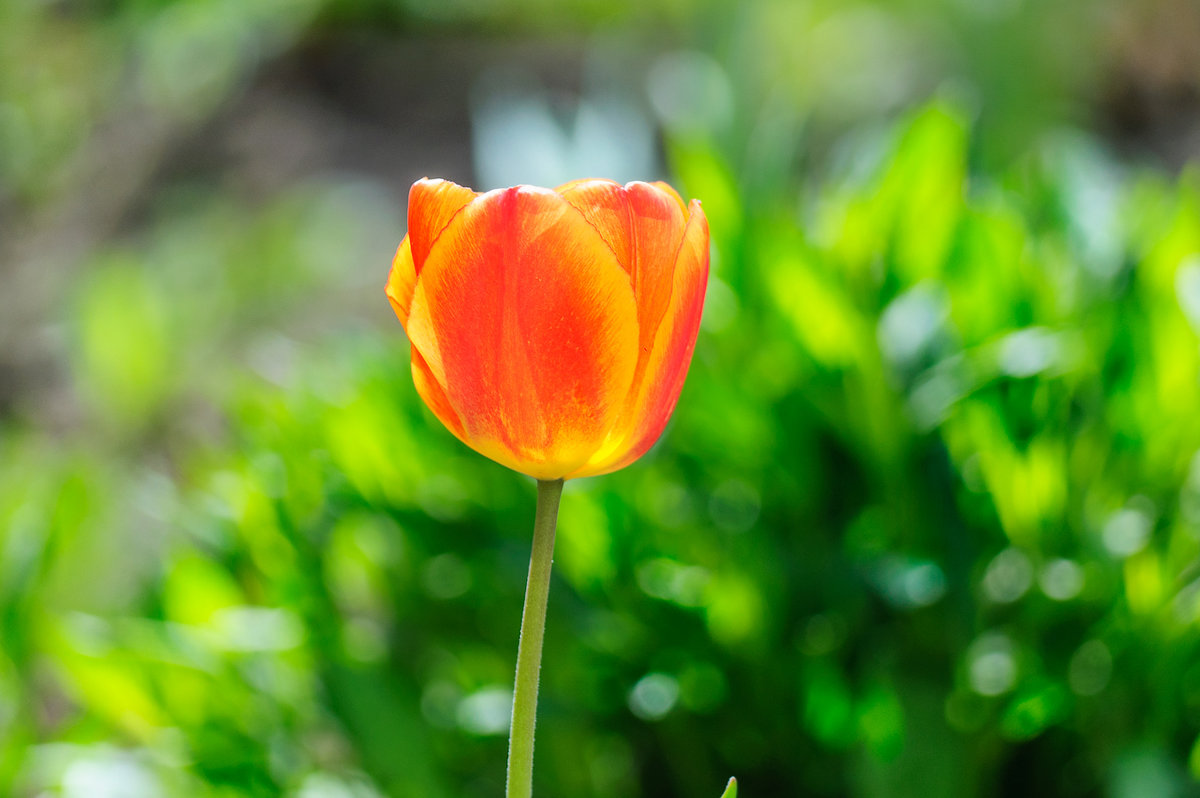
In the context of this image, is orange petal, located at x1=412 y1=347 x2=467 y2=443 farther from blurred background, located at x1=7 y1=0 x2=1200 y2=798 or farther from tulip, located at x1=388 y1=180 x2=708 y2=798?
blurred background, located at x1=7 y1=0 x2=1200 y2=798

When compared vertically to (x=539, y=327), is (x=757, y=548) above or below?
above

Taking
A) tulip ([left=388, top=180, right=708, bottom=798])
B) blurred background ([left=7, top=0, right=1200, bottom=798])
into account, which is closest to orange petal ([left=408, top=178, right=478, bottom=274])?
tulip ([left=388, top=180, right=708, bottom=798])

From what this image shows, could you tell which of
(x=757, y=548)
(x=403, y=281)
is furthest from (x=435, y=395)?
(x=757, y=548)

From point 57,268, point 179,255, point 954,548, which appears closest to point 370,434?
point 954,548

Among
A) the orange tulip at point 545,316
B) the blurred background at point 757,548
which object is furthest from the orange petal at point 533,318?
the blurred background at point 757,548

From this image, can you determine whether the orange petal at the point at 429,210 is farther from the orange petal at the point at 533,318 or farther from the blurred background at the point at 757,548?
the blurred background at the point at 757,548

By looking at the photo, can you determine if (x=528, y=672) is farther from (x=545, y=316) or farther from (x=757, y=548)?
(x=757, y=548)

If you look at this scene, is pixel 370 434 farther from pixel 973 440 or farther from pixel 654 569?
pixel 973 440

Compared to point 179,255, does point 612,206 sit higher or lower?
lower
